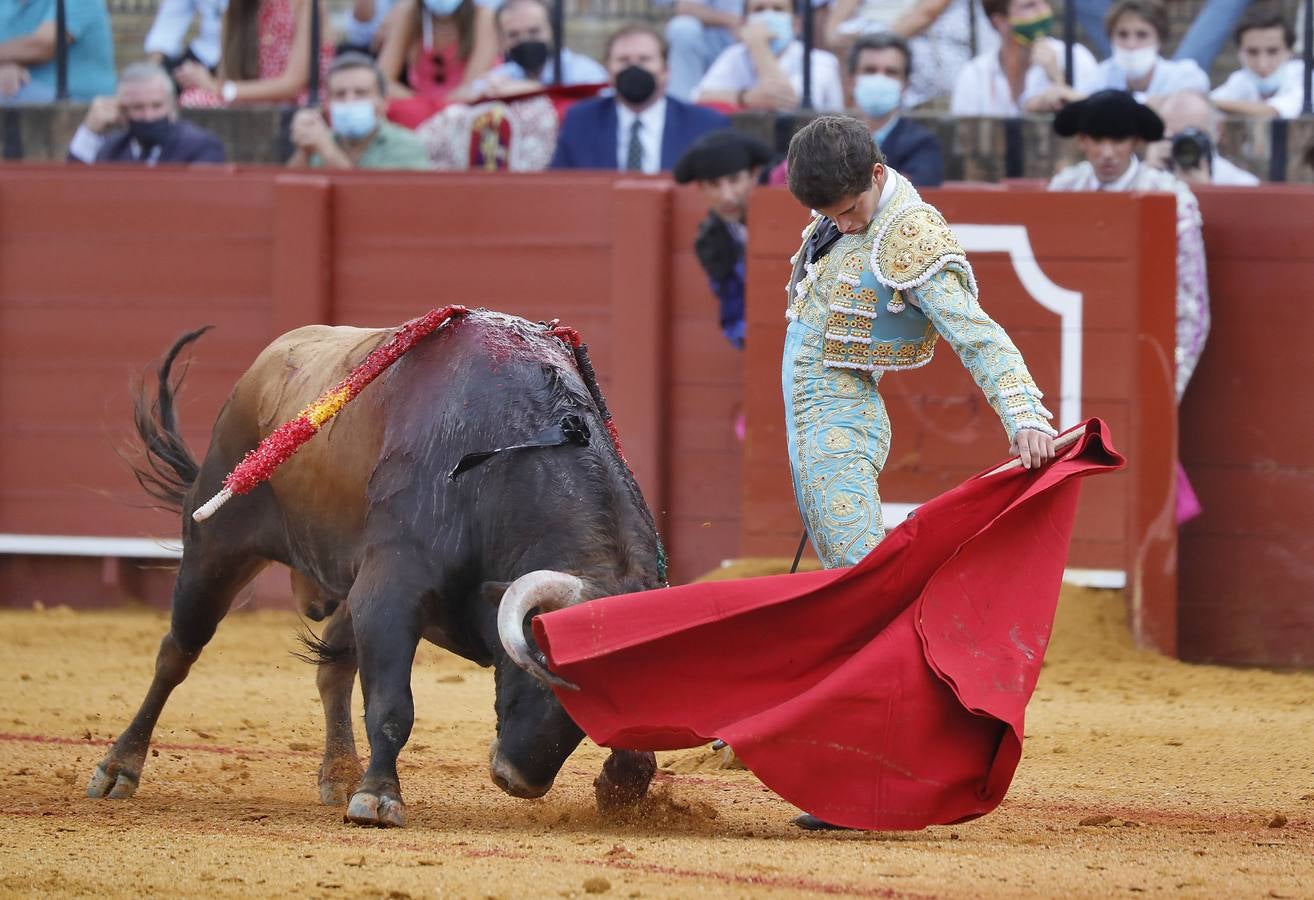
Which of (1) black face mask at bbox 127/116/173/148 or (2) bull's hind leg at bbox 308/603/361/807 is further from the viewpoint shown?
(1) black face mask at bbox 127/116/173/148

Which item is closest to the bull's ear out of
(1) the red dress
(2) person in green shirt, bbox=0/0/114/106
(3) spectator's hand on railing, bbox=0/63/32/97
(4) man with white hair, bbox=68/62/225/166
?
(4) man with white hair, bbox=68/62/225/166

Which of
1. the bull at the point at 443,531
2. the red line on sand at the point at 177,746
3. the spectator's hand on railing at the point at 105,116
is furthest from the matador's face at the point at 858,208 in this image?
the spectator's hand on railing at the point at 105,116

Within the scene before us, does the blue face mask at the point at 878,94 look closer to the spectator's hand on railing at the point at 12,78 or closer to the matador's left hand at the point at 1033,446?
the matador's left hand at the point at 1033,446

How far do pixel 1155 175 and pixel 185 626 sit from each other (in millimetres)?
3732

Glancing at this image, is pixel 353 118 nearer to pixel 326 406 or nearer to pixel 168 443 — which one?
pixel 168 443

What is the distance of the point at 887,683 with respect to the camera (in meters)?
3.62

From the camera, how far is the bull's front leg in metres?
3.81

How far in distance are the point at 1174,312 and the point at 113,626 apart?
3.87 m

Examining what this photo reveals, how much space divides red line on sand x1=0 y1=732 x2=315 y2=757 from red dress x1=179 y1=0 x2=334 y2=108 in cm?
403

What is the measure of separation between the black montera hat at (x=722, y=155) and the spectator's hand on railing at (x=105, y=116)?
8.41ft

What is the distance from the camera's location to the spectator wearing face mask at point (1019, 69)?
7.59 meters

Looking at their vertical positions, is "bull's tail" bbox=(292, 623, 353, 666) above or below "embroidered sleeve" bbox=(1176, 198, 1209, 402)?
below

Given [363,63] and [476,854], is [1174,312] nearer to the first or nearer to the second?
[363,63]

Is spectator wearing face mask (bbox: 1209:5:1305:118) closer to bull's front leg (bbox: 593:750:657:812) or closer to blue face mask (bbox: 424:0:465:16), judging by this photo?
blue face mask (bbox: 424:0:465:16)
